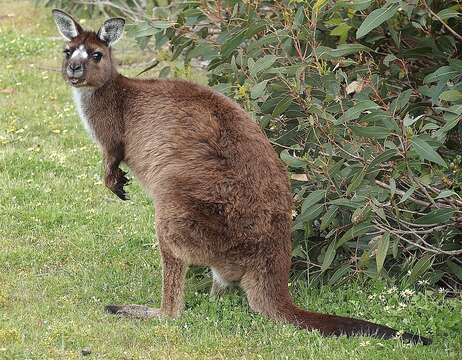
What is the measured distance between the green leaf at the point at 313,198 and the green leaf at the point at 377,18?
105 centimetres

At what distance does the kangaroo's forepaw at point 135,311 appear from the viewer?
20.1 feet

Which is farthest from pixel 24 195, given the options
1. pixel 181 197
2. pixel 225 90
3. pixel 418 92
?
pixel 418 92

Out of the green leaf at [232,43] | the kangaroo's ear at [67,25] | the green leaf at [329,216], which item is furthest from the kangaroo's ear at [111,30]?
the green leaf at [329,216]

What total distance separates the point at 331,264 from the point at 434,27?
67.2 inches

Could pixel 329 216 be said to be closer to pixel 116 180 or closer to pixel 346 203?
pixel 346 203

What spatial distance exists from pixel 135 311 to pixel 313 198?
1.30 m

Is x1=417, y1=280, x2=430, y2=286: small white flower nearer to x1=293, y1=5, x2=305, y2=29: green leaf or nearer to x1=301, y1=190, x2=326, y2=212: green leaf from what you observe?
x1=301, y1=190, x2=326, y2=212: green leaf

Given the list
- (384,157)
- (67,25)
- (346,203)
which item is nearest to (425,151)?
(384,157)

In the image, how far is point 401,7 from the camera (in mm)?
5789

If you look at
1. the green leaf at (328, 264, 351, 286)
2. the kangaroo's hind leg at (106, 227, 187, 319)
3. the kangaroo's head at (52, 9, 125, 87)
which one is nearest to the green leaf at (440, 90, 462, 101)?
the green leaf at (328, 264, 351, 286)

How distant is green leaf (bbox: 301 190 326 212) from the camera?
6.26 meters

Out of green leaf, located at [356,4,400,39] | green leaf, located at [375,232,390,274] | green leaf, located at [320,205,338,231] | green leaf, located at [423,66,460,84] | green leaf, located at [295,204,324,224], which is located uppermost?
green leaf, located at [356,4,400,39]

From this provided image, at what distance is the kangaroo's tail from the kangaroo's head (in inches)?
67.2

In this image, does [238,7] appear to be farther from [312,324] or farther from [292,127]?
[312,324]
